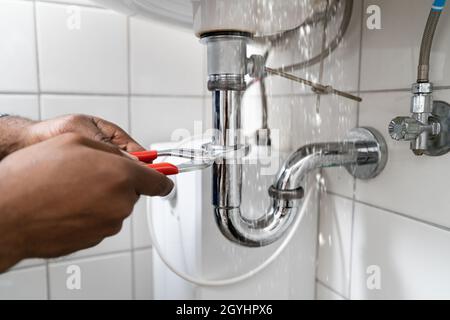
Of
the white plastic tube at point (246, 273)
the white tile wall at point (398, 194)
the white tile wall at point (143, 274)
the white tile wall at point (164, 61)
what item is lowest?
the white tile wall at point (143, 274)

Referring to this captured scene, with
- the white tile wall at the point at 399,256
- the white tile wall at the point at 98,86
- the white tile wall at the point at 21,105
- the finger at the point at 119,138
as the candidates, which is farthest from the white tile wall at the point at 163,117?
the white tile wall at the point at 399,256

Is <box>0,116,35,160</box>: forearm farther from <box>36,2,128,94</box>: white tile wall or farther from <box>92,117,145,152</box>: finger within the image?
<box>36,2,128,94</box>: white tile wall

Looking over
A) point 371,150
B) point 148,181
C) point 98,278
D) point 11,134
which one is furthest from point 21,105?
point 371,150

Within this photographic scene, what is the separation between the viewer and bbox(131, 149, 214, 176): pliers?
355 millimetres

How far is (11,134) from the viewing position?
0.44m

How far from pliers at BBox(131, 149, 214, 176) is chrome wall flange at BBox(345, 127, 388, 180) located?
0.23 m

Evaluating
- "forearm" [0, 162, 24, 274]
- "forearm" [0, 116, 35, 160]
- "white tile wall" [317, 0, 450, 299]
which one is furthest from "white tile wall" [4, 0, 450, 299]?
"forearm" [0, 162, 24, 274]

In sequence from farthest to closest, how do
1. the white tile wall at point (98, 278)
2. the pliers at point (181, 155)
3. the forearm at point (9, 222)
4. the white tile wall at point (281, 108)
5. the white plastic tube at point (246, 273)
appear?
the white tile wall at point (98, 278) → the white plastic tube at point (246, 273) → the white tile wall at point (281, 108) → the pliers at point (181, 155) → the forearm at point (9, 222)

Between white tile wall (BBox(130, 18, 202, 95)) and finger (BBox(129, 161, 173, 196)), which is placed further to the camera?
white tile wall (BBox(130, 18, 202, 95))

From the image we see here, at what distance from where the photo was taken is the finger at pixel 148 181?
0.29 m

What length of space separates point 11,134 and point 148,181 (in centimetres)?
24

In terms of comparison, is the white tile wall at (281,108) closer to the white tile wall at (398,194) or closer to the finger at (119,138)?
the white tile wall at (398,194)

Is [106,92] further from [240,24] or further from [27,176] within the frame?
[27,176]

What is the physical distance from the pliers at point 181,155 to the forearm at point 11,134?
144 mm
